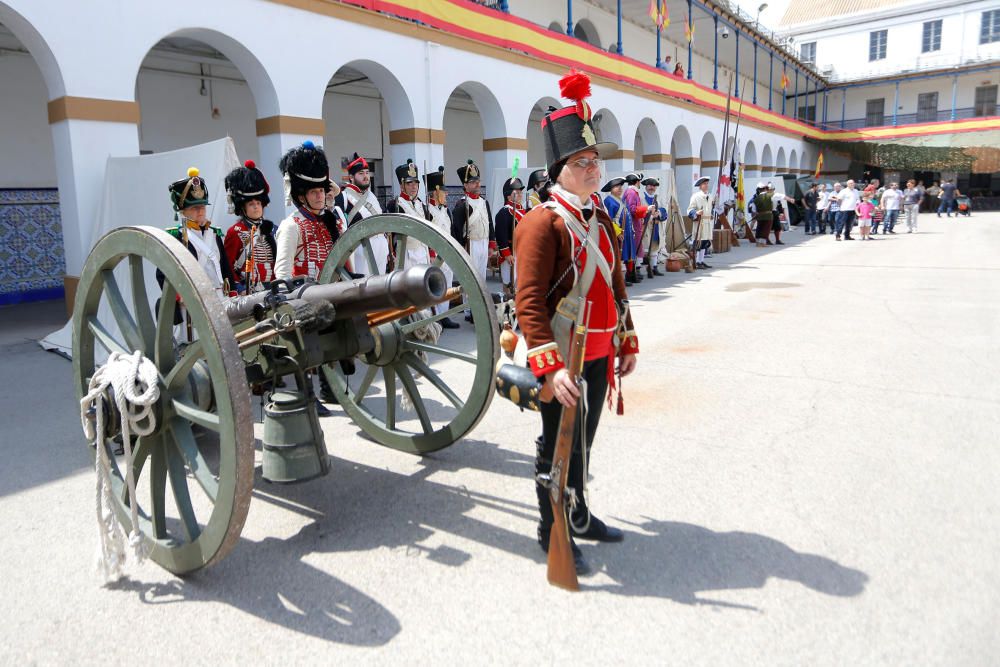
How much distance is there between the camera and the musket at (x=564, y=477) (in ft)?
7.88

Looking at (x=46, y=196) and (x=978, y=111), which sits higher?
(x=978, y=111)

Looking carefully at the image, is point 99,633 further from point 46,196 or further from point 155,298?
point 46,196

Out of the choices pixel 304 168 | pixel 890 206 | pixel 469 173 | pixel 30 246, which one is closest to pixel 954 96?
pixel 890 206

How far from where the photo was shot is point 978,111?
117 ft

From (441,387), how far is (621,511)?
1.11 meters

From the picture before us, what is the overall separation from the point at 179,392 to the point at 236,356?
0.54 metres

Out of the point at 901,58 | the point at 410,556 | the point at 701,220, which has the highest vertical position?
the point at 901,58

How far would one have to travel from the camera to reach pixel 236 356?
2172 millimetres

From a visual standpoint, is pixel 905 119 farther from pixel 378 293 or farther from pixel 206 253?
pixel 378 293

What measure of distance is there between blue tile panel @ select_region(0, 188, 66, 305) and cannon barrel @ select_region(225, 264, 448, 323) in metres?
8.62

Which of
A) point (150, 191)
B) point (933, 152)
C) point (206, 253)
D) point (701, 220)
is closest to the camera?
point (206, 253)

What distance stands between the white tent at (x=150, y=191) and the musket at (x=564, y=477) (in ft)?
12.5

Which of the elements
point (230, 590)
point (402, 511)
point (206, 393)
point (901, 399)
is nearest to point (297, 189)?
point (206, 393)

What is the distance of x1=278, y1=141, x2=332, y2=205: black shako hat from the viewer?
155 inches
